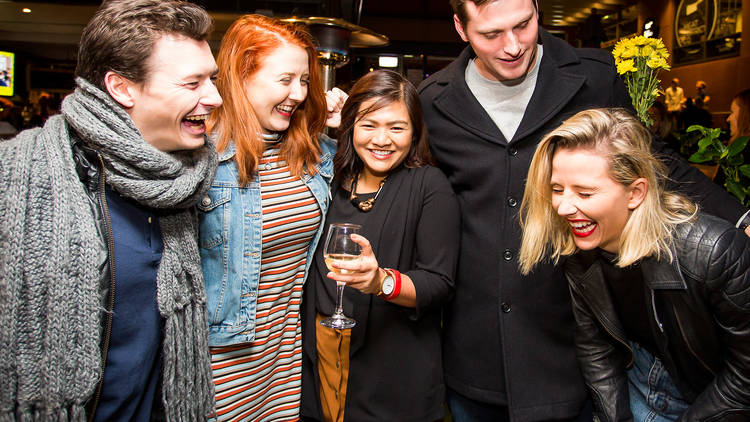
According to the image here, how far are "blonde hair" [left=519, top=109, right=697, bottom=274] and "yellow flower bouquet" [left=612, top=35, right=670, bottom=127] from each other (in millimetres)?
293

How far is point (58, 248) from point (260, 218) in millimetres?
654

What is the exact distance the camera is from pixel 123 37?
135 cm

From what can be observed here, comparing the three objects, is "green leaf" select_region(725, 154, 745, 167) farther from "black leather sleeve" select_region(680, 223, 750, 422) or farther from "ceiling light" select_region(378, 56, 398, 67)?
"ceiling light" select_region(378, 56, 398, 67)

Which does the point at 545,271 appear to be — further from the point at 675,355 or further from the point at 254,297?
the point at 254,297

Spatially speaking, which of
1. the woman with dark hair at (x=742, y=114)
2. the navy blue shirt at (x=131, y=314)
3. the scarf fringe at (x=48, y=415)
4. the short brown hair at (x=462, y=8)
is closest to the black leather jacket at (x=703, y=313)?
the short brown hair at (x=462, y=8)

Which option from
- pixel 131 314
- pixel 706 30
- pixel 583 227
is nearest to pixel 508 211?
pixel 583 227

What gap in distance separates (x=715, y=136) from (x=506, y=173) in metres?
1.24

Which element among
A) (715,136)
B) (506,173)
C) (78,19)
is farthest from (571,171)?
(78,19)

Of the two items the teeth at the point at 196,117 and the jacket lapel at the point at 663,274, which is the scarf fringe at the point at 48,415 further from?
the jacket lapel at the point at 663,274

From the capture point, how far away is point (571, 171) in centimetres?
161

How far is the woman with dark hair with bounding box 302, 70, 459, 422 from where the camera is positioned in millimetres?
1884

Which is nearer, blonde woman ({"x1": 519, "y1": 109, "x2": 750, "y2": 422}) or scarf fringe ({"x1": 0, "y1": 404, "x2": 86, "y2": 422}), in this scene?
scarf fringe ({"x1": 0, "y1": 404, "x2": 86, "y2": 422})

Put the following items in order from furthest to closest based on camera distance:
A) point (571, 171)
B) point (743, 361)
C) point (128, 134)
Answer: point (571, 171)
point (743, 361)
point (128, 134)

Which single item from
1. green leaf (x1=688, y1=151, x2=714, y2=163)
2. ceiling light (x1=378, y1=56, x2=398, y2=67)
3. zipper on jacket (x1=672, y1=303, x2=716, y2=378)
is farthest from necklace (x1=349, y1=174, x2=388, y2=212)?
ceiling light (x1=378, y1=56, x2=398, y2=67)
